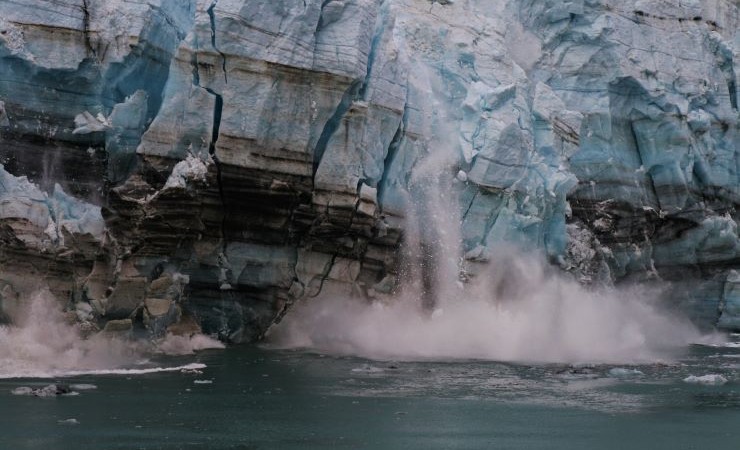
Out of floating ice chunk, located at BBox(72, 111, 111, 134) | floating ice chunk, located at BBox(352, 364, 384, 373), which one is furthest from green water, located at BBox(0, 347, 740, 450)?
floating ice chunk, located at BBox(72, 111, 111, 134)

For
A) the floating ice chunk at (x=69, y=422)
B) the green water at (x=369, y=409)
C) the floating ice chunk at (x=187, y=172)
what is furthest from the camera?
the floating ice chunk at (x=187, y=172)

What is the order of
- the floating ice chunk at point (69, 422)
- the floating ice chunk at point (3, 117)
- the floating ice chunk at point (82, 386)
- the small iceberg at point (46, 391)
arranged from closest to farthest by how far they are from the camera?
the floating ice chunk at point (69, 422), the small iceberg at point (46, 391), the floating ice chunk at point (82, 386), the floating ice chunk at point (3, 117)

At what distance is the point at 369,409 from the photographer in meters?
10.4

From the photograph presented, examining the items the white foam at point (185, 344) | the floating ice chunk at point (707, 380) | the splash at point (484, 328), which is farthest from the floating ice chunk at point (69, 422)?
the floating ice chunk at point (707, 380)

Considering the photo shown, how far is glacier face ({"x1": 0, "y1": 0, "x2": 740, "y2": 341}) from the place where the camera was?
14047 millimetres

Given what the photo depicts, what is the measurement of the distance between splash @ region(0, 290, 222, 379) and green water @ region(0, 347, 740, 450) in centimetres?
55

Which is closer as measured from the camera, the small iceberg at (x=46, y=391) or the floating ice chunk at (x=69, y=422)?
the floating ice chunk at (x=69, y=422)

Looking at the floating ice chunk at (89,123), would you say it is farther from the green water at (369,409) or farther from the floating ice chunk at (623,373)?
the floating ice chunk at (623,373)

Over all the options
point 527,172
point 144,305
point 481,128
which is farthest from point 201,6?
point 527,172

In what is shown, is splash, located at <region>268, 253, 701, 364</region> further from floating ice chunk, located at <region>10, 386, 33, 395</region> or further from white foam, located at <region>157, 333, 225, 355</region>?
floating ice chunk, located at <region>10, 386, 33, 395</region>

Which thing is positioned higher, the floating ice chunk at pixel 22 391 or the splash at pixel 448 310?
the splash at pixel 448 310

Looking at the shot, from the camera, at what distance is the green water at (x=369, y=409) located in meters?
8.85

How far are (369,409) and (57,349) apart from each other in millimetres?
5060

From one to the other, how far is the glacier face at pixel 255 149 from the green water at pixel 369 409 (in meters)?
1.91
